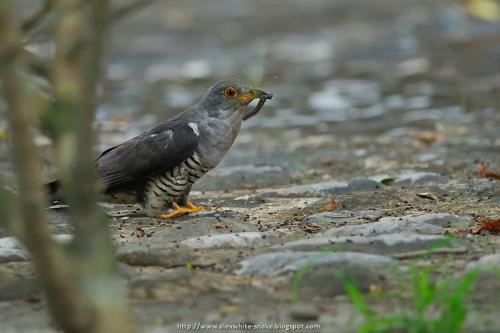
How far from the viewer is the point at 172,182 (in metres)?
5.86

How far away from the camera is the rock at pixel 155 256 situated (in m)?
4.29

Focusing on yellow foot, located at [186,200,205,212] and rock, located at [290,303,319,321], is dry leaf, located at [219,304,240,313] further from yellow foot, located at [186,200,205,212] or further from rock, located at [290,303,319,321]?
yellow foot, located at [186,200,205,212]

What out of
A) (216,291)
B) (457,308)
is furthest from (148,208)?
(457,308)

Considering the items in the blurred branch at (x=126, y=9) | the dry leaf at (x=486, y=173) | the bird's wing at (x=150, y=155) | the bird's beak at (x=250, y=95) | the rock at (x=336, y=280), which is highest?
the blurred branch at (x=126, y=9)

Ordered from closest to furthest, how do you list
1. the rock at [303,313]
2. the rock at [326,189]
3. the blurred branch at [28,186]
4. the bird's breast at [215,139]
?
the blurred branch at [28,186] → the rock at [303,313] → the bird's breast at [215,139] → the rock at [326,189]

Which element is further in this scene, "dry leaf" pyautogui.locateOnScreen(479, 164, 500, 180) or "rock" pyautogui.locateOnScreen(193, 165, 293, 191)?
"rock" pyautogui.locateOnScreen(193, 165, 293, 191)

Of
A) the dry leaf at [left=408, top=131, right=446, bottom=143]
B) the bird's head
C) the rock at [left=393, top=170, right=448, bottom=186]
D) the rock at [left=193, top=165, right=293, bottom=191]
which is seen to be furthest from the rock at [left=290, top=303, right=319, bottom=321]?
the dry leaf at [left=408, top=131, right=446, bottom=143]

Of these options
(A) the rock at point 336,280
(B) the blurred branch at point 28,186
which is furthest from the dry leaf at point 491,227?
(B) the blurred branch at point 28,186

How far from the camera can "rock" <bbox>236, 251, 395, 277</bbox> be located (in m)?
3.96

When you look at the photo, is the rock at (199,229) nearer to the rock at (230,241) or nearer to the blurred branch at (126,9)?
the rock at (230,241)

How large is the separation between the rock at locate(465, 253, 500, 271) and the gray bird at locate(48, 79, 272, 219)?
7.31ft

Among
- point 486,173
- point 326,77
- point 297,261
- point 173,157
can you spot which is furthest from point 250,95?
point 326,77

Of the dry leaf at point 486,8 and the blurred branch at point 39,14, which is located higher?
the blurred branch at point 39,14

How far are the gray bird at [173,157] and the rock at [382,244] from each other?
4.88 ft
